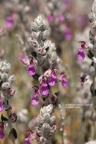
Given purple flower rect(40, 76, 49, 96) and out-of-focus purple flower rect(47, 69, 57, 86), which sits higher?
out-of-focus purple flower rect(47, 69, 57, 86)

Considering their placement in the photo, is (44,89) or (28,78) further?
(28,78)

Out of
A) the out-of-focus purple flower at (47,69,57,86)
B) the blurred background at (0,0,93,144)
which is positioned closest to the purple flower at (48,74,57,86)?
the out-of-focus purple flower at (47,69,57,86)

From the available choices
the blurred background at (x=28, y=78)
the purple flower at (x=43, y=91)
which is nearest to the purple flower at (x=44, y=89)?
the purple flower at (x=43, y=91)

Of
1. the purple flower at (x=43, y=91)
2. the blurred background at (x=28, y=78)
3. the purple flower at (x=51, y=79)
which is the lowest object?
the purple flower at (x=43, y=91)

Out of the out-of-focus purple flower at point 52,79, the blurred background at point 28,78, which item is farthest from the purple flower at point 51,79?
the blurred background at point 28,78

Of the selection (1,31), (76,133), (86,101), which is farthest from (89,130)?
(1,31)

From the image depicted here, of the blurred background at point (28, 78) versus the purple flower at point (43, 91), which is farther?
the blurred background at point (28, 78)

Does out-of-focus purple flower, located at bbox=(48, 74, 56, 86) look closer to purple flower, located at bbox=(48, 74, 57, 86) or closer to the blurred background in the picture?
purple flower, located at bbox=(48, 74, 57, 86)

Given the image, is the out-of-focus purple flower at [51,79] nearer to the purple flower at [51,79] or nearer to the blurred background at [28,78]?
the purple flower at [51,79]

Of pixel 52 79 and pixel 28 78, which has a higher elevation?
pixel 28 78

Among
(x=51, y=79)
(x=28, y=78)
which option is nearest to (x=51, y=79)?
(x=51, y=79)

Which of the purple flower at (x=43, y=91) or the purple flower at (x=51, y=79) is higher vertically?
the purple flower at (x=51, y=79)

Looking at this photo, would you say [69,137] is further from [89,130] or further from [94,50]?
[94,50]

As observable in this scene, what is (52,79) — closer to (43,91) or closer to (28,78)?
(43,91)
